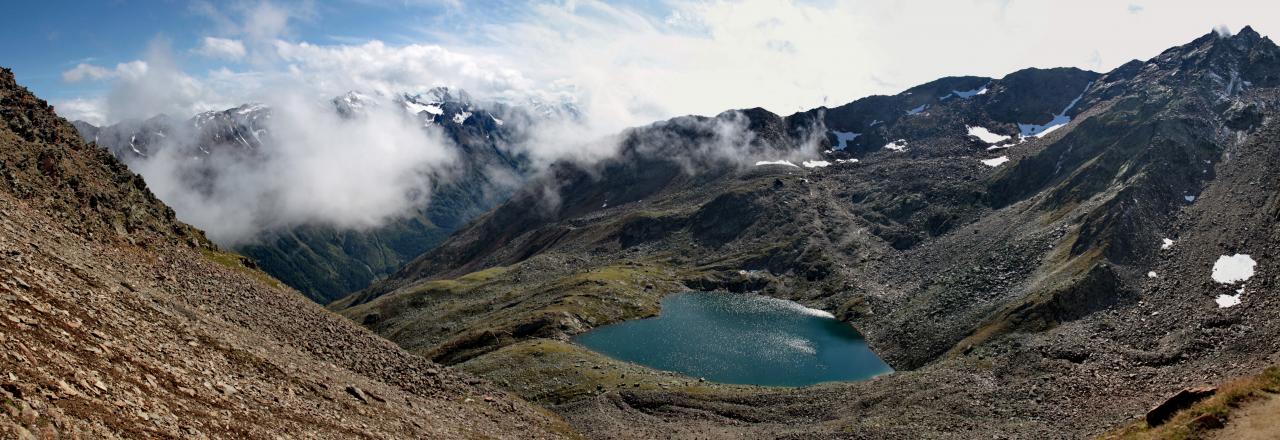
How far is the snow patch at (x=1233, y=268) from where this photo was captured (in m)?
97.1

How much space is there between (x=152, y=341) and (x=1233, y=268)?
12592 cm

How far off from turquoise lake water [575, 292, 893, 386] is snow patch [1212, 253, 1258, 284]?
157 ft

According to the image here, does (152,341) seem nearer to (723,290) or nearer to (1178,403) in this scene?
(1178,403)

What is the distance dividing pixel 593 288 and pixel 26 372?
500 feet

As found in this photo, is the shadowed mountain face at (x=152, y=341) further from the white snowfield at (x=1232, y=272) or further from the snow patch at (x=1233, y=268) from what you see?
the snow patch at (x=1233, y=268)

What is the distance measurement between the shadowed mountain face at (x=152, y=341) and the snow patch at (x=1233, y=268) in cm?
9402

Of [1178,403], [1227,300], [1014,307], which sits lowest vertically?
[1178,403]

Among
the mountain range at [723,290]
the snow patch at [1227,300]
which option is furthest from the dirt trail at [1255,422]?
the snow patch at [1227,300]

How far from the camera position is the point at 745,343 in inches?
5325

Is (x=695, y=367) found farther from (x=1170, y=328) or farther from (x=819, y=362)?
(x=1170, y=328)

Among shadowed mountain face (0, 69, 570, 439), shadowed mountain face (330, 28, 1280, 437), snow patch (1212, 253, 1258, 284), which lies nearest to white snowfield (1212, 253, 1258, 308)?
snow patch (1212, 253, 1258, 284)

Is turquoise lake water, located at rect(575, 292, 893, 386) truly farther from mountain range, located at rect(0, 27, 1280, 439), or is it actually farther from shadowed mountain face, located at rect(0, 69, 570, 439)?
shadowed mountain face, located at rect(0, 69, 570, 439)

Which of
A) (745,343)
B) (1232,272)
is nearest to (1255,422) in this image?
(1232,272)

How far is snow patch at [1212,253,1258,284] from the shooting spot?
97.1 m
